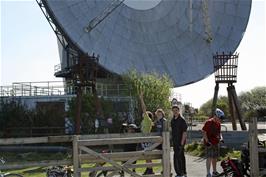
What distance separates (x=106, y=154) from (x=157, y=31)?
1583 inches

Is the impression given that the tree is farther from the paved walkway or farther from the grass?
the paved walkway

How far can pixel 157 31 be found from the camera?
5038 cm

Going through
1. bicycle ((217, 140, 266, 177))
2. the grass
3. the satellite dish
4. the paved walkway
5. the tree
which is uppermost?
the satellite dish

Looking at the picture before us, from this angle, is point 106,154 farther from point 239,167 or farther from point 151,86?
point 151,86

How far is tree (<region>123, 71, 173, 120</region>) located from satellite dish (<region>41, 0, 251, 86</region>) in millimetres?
1545

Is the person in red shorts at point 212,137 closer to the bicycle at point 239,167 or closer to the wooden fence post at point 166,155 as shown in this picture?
the bicycle at point 239,167

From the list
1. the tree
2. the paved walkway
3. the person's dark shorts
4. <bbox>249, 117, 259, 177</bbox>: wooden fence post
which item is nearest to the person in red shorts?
the person's dark shorts

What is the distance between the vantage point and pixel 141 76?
46719mm

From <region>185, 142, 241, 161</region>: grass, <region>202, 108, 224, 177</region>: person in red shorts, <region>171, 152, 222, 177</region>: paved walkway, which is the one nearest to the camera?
<region>202, 108, 224, 177</region>: person in red shorts

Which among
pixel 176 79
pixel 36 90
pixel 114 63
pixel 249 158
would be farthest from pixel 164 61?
pixel 249 158

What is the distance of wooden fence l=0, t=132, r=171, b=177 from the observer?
1065cm

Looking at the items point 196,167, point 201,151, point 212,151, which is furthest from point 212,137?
point 201,151

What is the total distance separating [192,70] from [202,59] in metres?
1.71

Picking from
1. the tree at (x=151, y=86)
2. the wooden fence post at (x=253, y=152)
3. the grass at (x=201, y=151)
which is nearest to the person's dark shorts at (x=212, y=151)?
the wooden fence post at (x=253, y=152)
